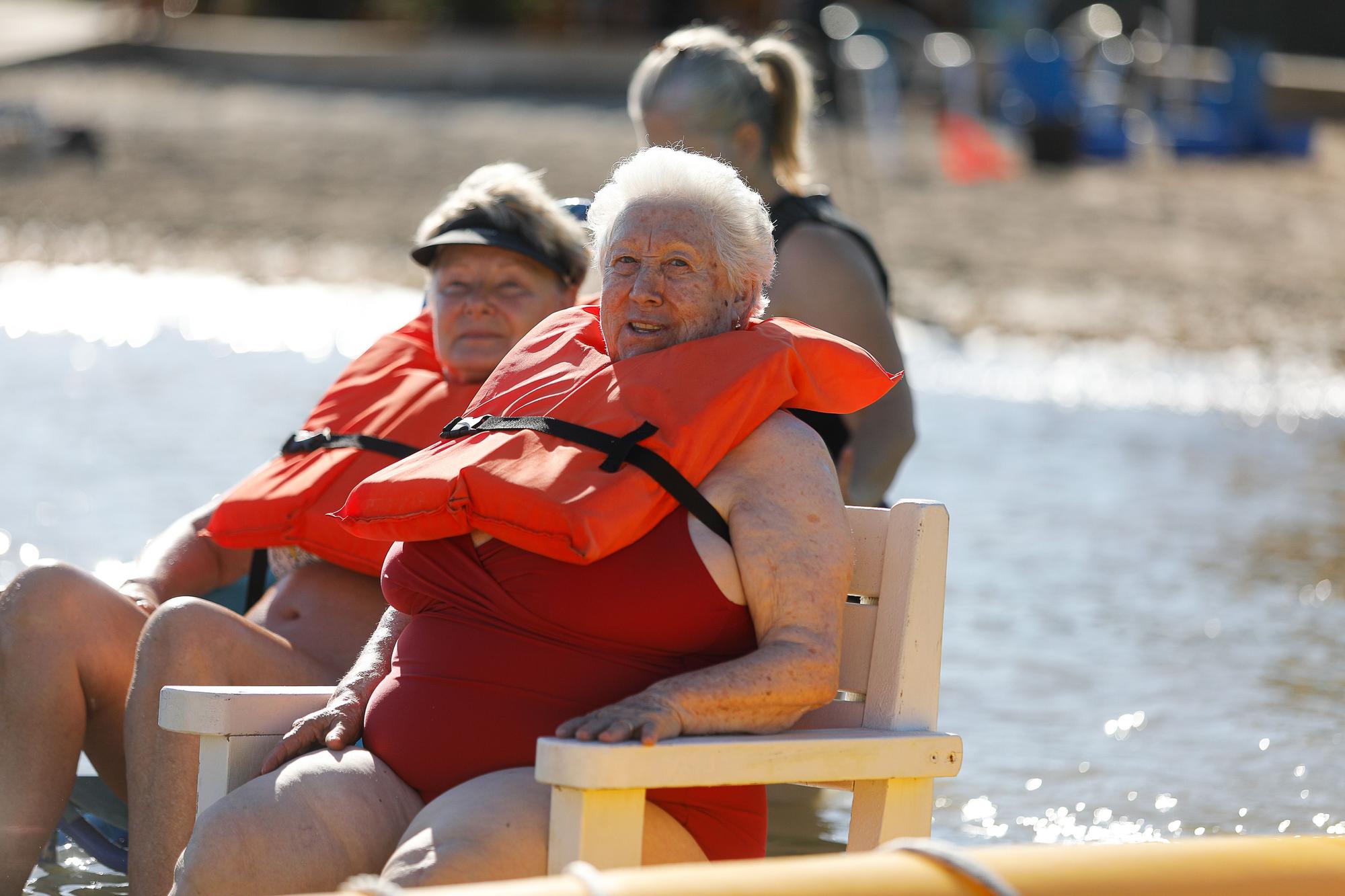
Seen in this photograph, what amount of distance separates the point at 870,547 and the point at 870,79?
2064 centimetres

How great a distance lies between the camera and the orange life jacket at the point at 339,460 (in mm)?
3137

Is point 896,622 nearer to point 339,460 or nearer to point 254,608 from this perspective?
point 339,460

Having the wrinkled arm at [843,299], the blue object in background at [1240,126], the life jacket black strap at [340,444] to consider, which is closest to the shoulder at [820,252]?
the wrinkled arm at [843,299]

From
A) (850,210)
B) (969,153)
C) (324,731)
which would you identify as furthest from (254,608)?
(969,153)

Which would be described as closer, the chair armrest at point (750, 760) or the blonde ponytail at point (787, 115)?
the chair armrest at point (750, 760)

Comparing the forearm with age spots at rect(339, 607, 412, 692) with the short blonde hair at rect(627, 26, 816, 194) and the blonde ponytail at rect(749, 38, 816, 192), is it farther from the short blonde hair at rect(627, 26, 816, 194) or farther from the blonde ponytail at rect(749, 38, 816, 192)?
the blonde ponytail at rect(749, 38, 816, 192)

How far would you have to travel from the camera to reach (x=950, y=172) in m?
18.9

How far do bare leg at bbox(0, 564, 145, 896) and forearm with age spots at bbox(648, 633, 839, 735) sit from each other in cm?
116

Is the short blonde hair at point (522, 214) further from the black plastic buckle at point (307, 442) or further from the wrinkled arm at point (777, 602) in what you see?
the wrinkled arm at point (777, 602)

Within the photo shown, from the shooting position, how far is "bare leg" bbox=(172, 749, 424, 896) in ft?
7.63

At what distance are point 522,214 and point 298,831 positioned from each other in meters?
1.40

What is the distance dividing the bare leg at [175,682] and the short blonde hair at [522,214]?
0.89 metres

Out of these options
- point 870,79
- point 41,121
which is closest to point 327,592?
point 41,121

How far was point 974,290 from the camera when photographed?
46.2 ft
